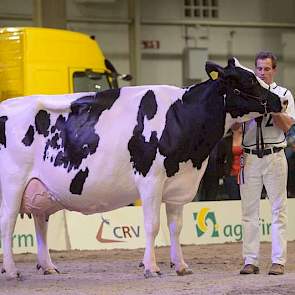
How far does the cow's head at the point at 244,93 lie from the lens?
746cm

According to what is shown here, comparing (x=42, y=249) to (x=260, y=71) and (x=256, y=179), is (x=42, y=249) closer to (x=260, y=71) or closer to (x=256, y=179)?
(x=256, y=179)

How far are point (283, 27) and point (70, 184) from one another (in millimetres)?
15164

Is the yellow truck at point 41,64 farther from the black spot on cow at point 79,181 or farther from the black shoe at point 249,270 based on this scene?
the black shoe at point 249,270

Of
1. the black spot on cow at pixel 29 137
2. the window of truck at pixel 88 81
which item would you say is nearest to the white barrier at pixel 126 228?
the black spot on cow at pixel 29 137

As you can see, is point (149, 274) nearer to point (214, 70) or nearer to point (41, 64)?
point (214, 70)

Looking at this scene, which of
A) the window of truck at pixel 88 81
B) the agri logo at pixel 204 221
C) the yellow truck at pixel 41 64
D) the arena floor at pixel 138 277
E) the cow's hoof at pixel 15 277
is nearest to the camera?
the arena floor at pixel 138 277

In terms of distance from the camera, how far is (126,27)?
2041cm

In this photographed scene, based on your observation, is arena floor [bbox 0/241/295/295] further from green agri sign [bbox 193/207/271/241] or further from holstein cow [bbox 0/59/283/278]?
green agri sign [bbox 193/207/271/241]

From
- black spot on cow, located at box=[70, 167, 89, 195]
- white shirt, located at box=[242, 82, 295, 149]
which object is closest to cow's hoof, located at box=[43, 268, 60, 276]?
black spot on cow, located at box=[70, 167, 89, 195]

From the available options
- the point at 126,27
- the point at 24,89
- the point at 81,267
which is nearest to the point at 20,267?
the point at 81,267

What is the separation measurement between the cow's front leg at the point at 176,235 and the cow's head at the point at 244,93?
1146mm

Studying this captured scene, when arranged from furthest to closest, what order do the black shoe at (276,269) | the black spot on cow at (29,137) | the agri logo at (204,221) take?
the agri logo at (204,221) < the black spot on cow at (29,137) < the black shoe at (276,269)

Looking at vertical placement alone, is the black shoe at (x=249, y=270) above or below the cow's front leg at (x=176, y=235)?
below

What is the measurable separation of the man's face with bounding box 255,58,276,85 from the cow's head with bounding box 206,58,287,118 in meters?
0.25
